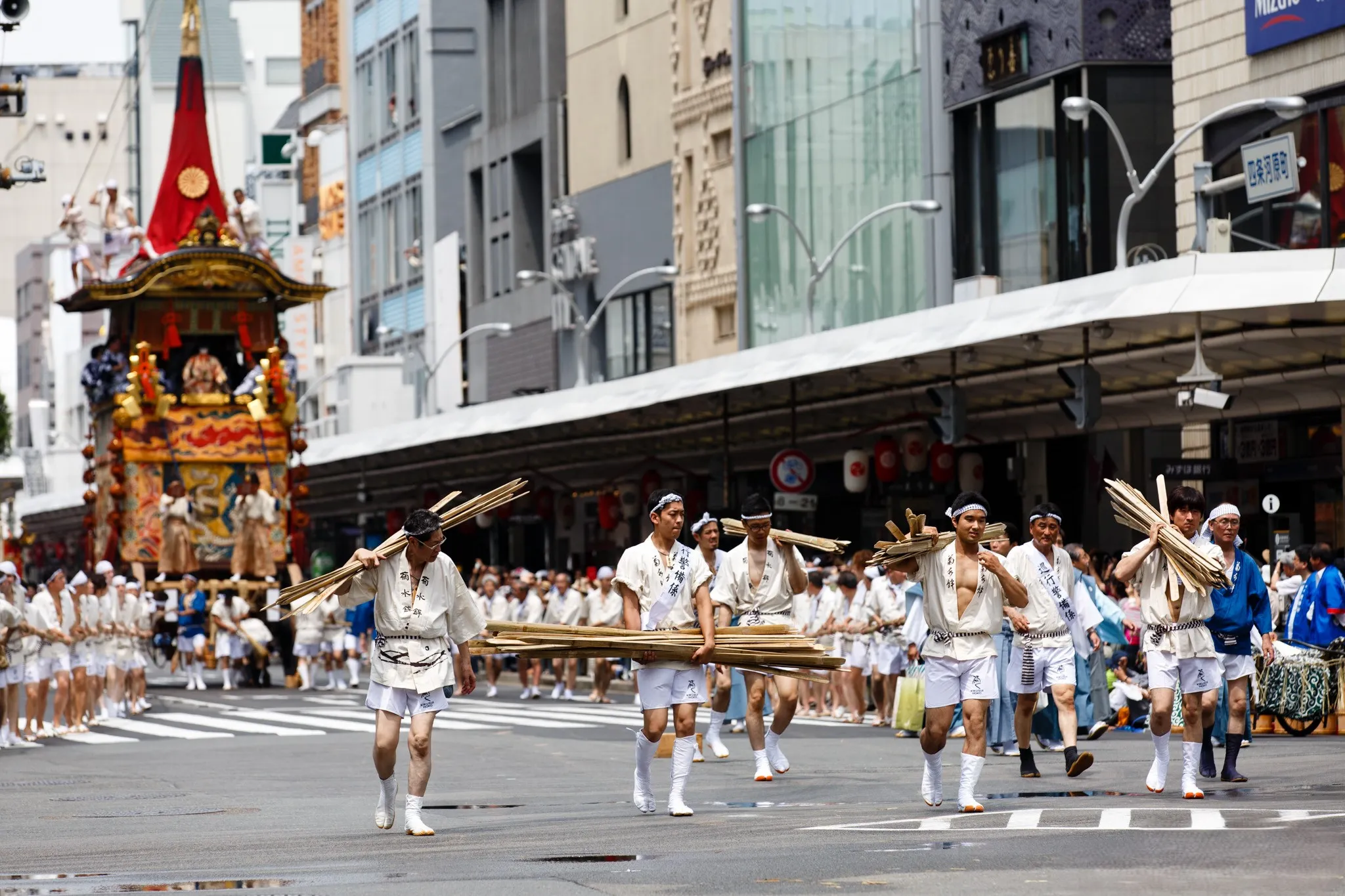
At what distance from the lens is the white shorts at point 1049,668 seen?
1780 cm

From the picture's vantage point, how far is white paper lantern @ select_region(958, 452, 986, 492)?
36625mm

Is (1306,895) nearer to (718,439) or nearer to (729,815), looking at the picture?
(729,815)

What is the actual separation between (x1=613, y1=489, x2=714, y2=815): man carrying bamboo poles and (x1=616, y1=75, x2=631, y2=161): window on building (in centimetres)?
4783

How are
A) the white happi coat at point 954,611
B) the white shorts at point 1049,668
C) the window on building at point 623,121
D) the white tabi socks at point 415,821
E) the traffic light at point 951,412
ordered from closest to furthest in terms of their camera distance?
the white tabi socks at point 415,821, the white happi coat at point 954,611, the white shorts at point 1049,668, the traffic light at point 951,412, the window on building at point 623,121

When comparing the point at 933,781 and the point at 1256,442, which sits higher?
the point at 1256,442

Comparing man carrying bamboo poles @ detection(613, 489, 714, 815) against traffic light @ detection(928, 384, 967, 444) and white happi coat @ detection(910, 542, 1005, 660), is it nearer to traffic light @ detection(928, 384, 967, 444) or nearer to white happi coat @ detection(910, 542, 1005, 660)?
white happi coat @ detection(910, 542, 1005, 660)

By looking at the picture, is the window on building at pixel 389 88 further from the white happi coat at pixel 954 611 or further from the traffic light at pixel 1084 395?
the white happi coat at pixel 954 611

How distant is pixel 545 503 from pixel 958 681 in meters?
36.5

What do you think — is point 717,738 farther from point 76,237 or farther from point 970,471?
point 76,237

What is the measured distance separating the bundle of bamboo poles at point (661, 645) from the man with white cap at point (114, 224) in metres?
24.7

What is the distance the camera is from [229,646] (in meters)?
36.7

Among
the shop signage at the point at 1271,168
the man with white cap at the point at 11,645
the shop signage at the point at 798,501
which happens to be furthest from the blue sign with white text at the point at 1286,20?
the man with white cap at the point at 11,645

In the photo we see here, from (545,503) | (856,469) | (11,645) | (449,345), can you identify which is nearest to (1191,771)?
(11,645)

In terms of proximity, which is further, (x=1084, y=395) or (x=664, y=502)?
(x=1084, y=395)
